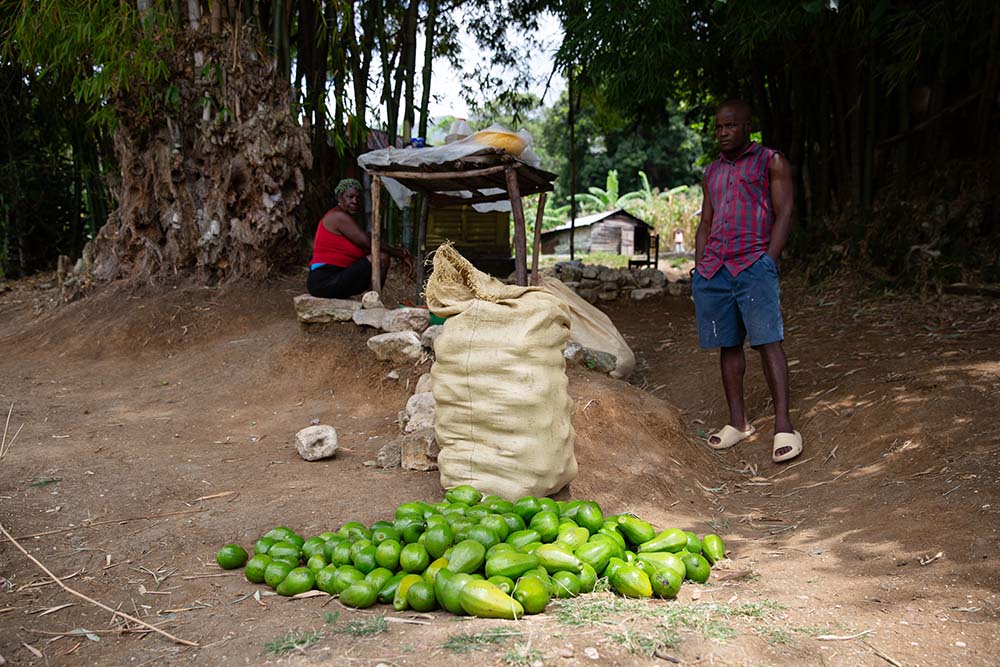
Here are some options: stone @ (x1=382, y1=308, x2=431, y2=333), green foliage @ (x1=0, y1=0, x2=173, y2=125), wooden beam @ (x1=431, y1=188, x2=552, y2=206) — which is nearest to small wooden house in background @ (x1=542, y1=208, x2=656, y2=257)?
wooden beam @ (x1=431, y1=188, x2=552, y2=206)

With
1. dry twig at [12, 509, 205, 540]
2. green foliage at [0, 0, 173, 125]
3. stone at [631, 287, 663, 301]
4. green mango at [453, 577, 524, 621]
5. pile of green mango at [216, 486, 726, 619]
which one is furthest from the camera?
stone at [631, 287, 663, 301]

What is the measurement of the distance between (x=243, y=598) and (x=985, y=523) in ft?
7.66

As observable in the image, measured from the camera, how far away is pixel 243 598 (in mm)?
2059

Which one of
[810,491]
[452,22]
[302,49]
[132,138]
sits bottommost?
[810,491]

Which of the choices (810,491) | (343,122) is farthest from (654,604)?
(343,122)

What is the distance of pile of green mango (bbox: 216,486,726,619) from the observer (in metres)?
1.91

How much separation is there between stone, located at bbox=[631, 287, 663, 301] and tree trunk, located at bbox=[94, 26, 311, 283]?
374 centimetres

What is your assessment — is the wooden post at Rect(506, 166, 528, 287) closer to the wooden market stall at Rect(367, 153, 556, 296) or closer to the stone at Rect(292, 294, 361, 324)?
the wooden market stall at Rect(367, 153, 556, 296)

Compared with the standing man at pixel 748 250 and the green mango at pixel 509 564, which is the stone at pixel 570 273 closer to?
the standing man at pixel 748 250

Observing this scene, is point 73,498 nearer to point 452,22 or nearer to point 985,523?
point 985,523

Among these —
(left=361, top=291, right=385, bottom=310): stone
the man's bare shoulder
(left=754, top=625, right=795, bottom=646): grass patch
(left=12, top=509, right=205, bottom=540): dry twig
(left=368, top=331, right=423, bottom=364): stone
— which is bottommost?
(left=12, top=509, right=205, bottom=540): dry twig

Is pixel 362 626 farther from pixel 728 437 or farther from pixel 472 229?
pixel 472 229

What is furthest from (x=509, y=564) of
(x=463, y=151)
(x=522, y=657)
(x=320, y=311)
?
(x=320, y=311)

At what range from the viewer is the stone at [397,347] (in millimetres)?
4648
